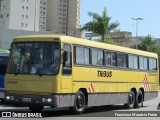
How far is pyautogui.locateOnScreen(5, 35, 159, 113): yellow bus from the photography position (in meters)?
15.9

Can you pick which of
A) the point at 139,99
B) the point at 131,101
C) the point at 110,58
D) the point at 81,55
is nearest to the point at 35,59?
the point at 81,55

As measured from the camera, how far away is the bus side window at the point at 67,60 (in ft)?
53.1

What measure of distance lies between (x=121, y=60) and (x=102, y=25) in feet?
117

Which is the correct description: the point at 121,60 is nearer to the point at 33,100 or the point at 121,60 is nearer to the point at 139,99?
the point at 139,99

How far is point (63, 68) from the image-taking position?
16188 millimetres

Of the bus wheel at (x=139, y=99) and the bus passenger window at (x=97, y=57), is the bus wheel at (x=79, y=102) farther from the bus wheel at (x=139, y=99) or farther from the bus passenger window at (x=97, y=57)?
the bus wheel at (x=139, y=99)

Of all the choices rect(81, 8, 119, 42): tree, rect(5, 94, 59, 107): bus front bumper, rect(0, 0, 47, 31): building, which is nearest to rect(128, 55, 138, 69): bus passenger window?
rect(5, 94, 59, 107): bus front bumper

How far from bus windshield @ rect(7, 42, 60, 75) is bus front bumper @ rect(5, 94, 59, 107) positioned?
859mm

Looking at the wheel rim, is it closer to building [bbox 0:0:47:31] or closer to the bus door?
the bus door

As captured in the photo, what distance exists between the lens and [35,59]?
1614 cm

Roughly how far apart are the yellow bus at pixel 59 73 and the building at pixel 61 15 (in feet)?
493

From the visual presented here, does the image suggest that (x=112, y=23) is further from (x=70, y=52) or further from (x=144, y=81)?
(x=70, y=52)

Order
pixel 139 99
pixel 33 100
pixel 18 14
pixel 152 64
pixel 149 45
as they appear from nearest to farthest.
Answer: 1. pixel 33 100
2. pixel 139 99
3. pixel 152 64
4. pixel 149 45
5. pixel 18 14

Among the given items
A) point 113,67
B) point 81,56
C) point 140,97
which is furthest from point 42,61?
A: point 140,97
